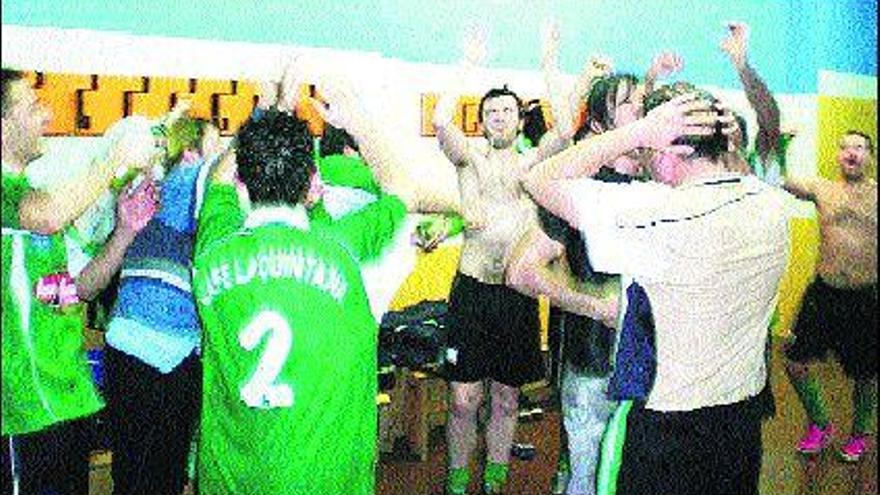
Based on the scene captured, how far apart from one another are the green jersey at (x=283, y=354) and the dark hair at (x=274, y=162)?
4 cm

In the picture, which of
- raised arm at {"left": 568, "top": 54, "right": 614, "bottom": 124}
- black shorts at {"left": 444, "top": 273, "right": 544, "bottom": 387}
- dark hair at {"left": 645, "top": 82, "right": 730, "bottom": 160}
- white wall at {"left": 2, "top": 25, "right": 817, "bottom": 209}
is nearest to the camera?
dark hair at {"left": 645, "top": 82, "right": 730, "bottom": 160}

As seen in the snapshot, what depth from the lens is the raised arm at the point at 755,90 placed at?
3.49m

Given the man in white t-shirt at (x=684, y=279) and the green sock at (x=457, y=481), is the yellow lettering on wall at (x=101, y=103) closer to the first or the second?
the man in white t-shirt at (x=684, y=279)

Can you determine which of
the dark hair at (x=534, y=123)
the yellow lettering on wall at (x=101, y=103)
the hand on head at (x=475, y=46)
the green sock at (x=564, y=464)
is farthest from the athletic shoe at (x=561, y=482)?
the yellow lettering on wall at (x=101, y=103)

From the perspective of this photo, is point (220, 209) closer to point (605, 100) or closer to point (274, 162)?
point (274, 162)

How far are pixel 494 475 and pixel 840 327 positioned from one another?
1765 mm

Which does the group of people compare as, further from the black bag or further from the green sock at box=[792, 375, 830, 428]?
the green sock at box=[792, 375, 830, 428]

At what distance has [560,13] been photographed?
15.2ft

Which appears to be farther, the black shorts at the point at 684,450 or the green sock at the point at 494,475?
the green sock at the point at 494,475

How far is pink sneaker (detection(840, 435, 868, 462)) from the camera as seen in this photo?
4551 millimetres

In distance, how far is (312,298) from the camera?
207 cm

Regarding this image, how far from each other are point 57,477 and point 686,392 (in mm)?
1623

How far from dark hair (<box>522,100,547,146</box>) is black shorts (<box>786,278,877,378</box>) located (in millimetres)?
1461

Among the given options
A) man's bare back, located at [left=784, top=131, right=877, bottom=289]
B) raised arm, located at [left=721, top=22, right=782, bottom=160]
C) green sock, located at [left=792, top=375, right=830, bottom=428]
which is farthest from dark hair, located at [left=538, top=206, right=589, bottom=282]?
green sock, located at [left=792, top=375, right=830, bottom=428]
